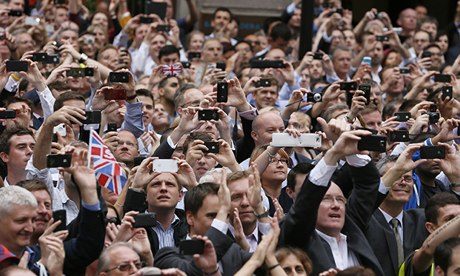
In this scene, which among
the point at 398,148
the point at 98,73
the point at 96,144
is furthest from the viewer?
the point at 98,73

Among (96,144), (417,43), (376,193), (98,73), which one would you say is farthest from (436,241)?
(417,43)

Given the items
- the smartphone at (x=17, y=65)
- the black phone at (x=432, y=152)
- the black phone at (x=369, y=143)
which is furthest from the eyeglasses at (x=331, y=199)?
the smartphone at (x=17, y=65)

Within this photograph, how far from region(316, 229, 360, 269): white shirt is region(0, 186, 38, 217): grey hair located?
6.74 feet

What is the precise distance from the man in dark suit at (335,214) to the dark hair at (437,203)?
0.50 m

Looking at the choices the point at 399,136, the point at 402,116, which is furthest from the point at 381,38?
the point at 399,136

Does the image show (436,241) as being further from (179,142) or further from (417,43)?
(417,43)

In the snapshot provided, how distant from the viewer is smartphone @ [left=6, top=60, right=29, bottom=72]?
1232cm

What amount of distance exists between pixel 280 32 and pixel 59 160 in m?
10.1

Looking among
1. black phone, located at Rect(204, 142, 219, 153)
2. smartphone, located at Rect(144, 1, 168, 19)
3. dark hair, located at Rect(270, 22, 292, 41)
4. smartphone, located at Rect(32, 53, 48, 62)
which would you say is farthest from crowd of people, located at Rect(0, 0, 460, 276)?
dark hair, located at Rect(270, 22, 292, 41)

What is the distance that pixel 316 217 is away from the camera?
9414mm

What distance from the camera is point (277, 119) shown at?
12.3 metres

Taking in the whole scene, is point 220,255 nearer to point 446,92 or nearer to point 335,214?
point 335,214

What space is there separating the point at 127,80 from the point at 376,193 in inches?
126

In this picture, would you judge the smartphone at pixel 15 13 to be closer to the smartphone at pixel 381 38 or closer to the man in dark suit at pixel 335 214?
the smartphone at pixel 381 38
